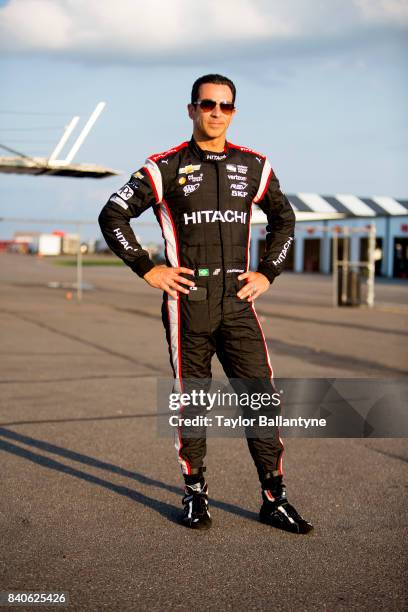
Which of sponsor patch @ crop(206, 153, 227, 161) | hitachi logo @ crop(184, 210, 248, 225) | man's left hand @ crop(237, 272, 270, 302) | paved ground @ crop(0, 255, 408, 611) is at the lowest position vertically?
paved ground @ crop(0, 255, 408, 611)

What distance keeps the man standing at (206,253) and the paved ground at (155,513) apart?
29 cm

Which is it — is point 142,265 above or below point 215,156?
below

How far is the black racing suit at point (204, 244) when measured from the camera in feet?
12.1

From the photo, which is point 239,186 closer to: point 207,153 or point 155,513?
point 207,153

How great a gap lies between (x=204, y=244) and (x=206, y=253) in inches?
1.7

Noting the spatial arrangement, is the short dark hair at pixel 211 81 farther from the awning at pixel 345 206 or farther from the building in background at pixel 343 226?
the awning at pixel 345 206

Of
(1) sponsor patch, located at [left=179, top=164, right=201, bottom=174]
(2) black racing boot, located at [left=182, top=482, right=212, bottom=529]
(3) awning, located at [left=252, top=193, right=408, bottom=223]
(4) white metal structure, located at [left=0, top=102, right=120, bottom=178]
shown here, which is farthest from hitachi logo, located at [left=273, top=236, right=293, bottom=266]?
Answer: (4) white metal structure, located at [left=0, top=102, right=120, bottom=178]

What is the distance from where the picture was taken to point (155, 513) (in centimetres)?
403

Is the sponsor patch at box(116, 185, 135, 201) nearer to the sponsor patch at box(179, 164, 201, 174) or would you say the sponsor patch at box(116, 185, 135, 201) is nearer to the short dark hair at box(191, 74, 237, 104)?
the sponsor patch at box(179, 164, 201, 174)

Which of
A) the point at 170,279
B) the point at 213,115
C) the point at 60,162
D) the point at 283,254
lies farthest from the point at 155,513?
the point at 60,162

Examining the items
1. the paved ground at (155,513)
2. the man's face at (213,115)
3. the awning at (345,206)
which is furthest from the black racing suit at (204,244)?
the awning at (345,206)

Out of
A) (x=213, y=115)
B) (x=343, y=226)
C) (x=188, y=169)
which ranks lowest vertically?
(x=188, y=169)

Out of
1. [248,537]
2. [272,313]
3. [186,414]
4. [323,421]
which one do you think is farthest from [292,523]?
[272,313]

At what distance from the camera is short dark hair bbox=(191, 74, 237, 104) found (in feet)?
12.2
